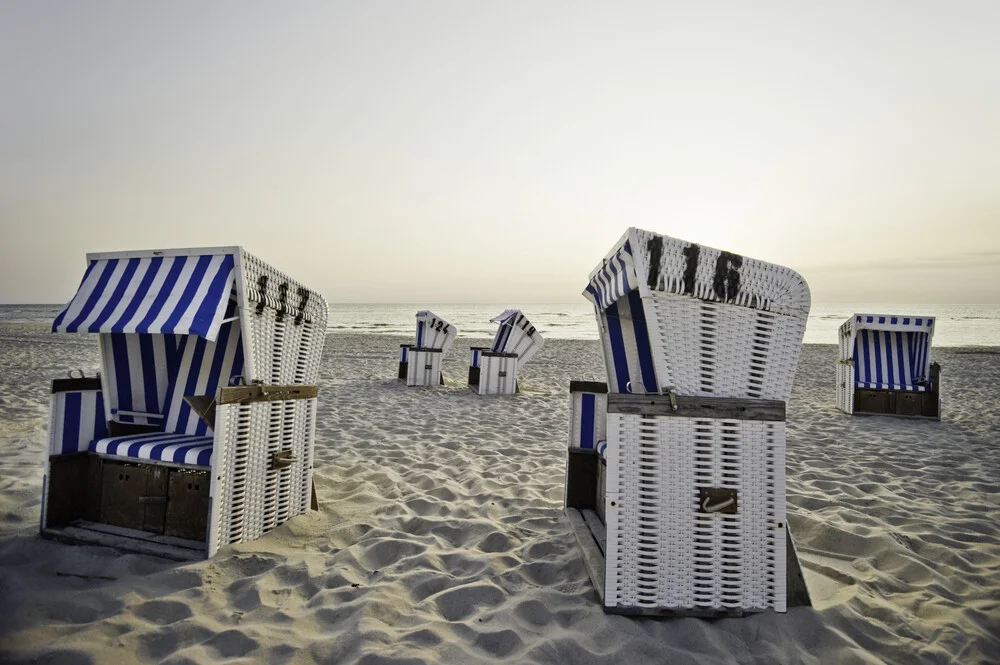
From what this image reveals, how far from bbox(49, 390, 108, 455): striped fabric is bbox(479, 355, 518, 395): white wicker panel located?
617 cm

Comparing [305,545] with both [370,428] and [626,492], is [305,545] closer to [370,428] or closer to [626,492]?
[626,492]

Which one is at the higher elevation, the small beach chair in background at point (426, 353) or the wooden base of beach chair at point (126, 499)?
the small beach chair in background at point (426, 353)

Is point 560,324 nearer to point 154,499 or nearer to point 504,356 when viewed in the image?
point 504,356

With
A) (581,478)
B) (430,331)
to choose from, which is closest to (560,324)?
(430,331)

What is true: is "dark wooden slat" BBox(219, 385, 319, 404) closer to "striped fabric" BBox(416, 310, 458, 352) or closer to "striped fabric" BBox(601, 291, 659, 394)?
"striped fabric" BBox(601, 291, 659, 394)

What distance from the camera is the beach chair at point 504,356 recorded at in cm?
912

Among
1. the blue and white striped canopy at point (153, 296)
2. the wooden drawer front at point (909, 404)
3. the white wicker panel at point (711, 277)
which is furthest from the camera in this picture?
the wooden drawer front at point (909, 404)

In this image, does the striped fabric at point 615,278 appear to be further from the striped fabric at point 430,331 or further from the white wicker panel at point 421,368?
the striped fabric at point 430,331

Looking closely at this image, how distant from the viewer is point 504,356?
30.2 feet

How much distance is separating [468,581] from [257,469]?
1.36 meters

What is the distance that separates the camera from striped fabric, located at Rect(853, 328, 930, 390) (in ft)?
26.1

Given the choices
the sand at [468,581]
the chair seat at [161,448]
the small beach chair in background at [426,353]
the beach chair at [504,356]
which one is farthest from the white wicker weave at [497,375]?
the chair seat at [161,448]

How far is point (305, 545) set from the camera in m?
3.08

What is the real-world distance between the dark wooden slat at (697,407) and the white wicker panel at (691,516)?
0.03m
